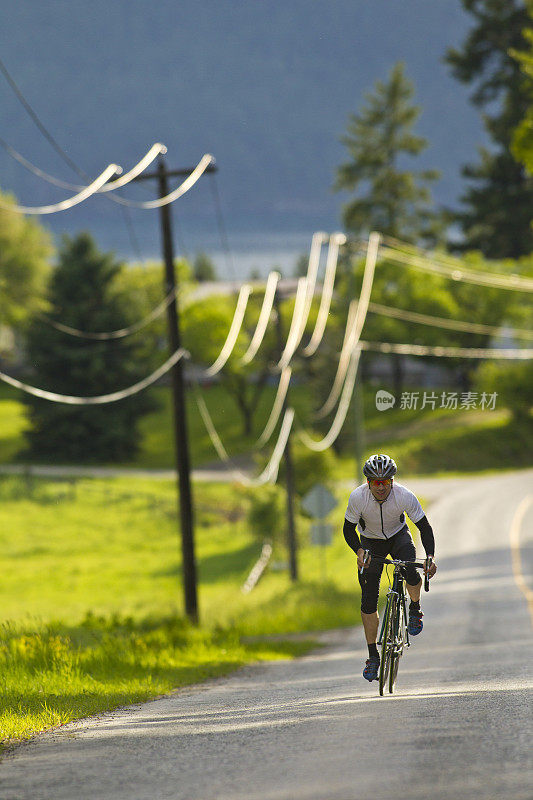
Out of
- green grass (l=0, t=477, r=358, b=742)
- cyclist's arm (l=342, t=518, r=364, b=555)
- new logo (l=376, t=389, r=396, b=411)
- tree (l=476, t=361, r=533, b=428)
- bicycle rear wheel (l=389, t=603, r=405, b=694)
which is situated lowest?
green grass (l=0, t=477, r=358, b=742)

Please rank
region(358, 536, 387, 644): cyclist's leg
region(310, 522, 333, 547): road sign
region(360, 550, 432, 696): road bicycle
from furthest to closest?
1. region(310, 522, 333, 547): road sign
2. region(360, 550, 432, 696): road bicycle
3. region(358, 536, 387, 644): cyclist's leg

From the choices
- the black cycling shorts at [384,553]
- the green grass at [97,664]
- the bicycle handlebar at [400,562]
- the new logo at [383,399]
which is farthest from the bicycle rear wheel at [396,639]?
the new logo at [383,399]

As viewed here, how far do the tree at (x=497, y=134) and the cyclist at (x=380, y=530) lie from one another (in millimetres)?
70065

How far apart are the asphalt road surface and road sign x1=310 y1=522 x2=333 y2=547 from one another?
46.6 ft

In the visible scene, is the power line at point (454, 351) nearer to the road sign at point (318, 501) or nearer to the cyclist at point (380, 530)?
the road sign at point (318, 501)

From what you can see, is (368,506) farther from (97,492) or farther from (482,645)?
(97,492)

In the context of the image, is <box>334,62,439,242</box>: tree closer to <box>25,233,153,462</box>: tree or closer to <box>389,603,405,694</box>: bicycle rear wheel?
<box>25,233,153,462</box>: tree

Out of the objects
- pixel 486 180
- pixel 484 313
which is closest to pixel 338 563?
pixel 484 313

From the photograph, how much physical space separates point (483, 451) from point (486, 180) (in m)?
30.3

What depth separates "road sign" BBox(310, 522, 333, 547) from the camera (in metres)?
28.2

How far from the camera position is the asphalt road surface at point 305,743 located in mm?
6016

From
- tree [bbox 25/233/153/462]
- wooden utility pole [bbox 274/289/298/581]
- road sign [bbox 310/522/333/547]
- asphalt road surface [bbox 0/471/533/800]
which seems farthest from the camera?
tree [bbox 25/233/153/462]

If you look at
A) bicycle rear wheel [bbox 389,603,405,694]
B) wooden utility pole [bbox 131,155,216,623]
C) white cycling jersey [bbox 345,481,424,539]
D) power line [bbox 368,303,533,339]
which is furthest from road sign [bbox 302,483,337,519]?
power line [bbox 368,303,533,339]

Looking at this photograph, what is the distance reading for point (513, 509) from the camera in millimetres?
54125
